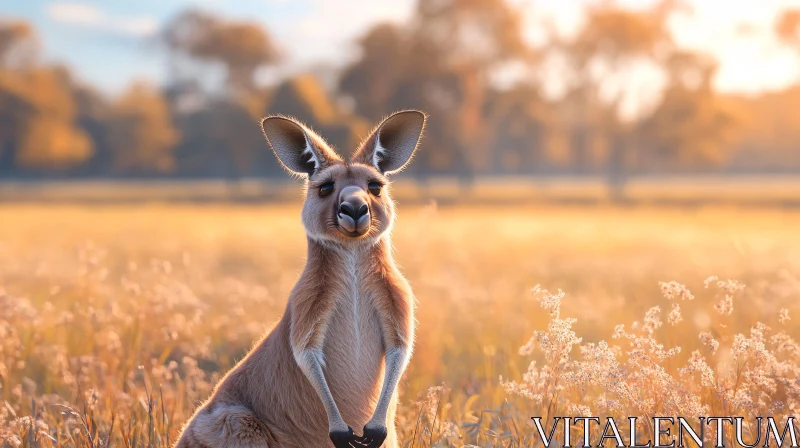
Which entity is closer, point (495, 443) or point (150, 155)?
point (495, 443)

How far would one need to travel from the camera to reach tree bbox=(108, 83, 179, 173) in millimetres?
58844

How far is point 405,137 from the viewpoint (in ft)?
12.5

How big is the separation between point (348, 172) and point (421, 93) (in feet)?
144

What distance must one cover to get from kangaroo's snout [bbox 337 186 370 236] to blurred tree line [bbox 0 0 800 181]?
41547 millimetres

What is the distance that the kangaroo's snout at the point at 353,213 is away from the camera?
11.0ft

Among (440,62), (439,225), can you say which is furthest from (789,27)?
(439,225)

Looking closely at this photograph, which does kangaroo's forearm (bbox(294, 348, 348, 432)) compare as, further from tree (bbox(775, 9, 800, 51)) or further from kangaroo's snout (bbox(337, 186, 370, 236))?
tree (bbox(775, 9, 800, 51))

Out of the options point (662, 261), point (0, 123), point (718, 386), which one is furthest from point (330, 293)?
point (0, 123)

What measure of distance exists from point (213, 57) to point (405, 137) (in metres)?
60.2

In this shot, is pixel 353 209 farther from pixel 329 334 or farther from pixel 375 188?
pixel 329 334

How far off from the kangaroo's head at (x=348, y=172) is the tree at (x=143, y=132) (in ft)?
188

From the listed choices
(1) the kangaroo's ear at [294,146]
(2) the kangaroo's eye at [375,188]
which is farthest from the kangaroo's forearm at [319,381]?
(1) the kangaroo's ear at [294,146]

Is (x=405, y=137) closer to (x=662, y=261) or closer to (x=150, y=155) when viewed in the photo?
(x=662, y=261)

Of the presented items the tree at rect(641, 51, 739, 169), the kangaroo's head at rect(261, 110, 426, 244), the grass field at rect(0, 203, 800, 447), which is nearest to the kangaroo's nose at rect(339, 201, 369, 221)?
the kangaroo's head at rect(261, 110, 426, 244)
